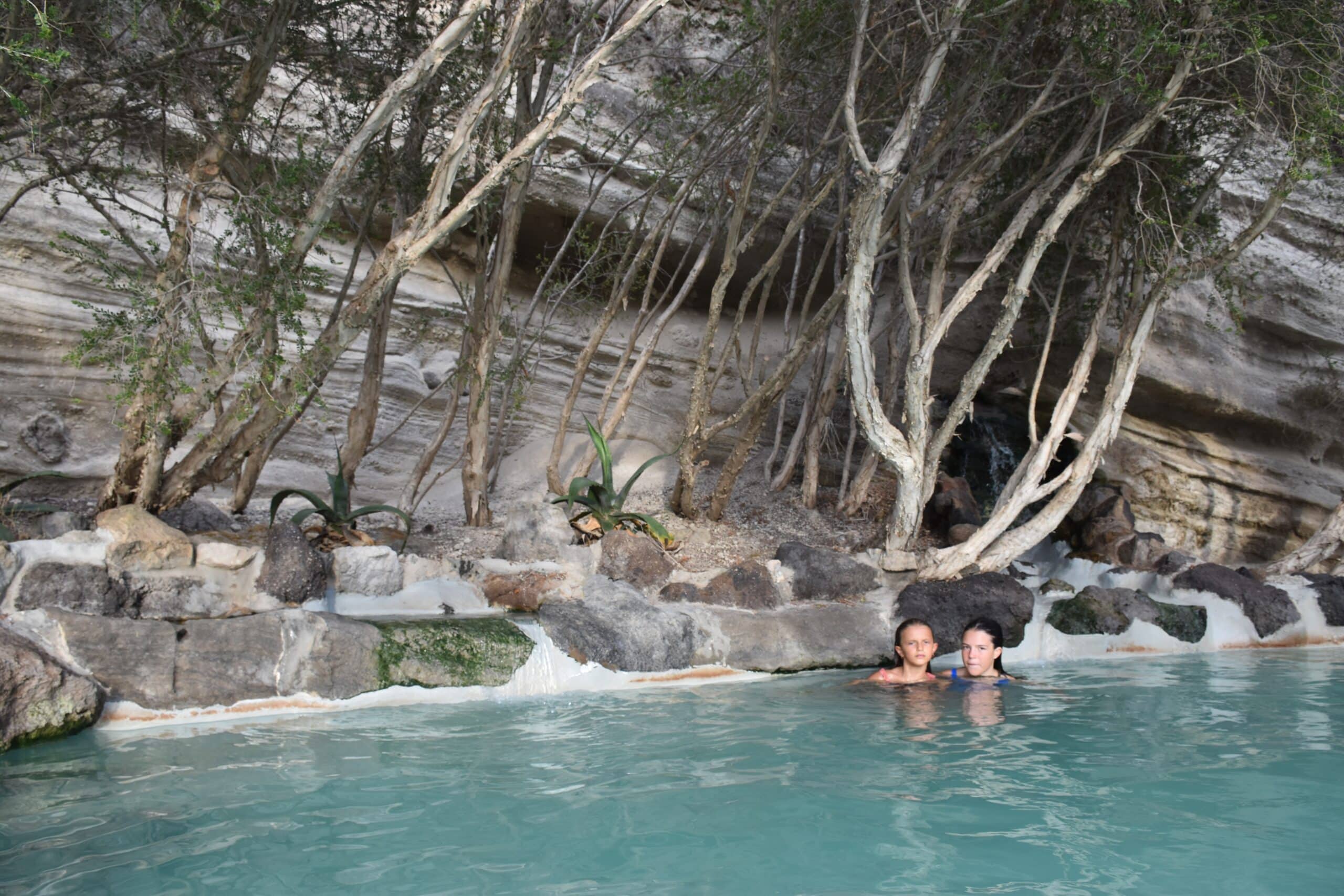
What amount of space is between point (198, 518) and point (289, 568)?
1507mm

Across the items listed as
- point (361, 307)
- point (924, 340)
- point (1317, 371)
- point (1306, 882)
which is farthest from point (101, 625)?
point (1317, 371)

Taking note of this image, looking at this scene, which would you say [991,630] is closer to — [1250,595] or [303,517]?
[1250,595]

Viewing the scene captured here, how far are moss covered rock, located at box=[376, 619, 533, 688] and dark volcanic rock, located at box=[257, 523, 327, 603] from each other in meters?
0.75

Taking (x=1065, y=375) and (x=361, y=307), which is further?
(x=1065, y=375)

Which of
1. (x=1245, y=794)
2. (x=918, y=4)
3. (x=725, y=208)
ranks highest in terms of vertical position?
(x=918, y=4)

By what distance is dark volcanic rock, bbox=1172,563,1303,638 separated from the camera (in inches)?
324

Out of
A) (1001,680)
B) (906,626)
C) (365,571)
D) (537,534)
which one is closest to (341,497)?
(365,571)

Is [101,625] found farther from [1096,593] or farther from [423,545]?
[1096,593]

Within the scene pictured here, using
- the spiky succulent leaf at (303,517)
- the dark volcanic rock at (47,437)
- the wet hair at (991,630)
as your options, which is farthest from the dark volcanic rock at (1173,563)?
the dark volcanic rock at (47,437)

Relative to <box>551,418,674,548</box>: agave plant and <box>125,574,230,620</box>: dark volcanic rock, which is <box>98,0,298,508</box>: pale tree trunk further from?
<box>551,418,674,548</box>: agave plant

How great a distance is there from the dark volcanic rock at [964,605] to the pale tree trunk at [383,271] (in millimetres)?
3980

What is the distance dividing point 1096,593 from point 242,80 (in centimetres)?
704

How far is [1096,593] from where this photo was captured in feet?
24.8

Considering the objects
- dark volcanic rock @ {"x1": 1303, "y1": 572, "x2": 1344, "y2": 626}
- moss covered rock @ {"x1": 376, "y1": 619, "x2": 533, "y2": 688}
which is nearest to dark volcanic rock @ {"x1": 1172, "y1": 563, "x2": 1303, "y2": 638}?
dark volcanic rock @ {"x1": 1303, "y1": 572, "x2": 1344, "y2": 626}
